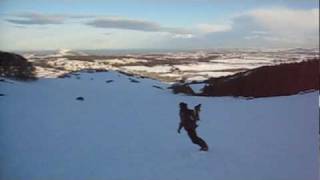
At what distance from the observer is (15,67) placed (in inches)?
150

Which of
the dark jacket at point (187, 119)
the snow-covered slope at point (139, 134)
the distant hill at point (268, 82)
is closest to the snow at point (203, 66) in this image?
the distant hill at point (268, 82)

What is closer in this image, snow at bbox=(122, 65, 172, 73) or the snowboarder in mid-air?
the snowboarder in mid-air

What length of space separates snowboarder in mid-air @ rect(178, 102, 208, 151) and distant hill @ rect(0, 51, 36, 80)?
1.12m

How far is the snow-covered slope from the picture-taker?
12.5 feet

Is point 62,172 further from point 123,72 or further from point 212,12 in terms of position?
point 212,12

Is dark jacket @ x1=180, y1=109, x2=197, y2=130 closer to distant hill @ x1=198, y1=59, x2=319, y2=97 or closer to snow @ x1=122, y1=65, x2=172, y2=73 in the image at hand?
distant hill @ x1=198, y1=59, x2=319, y2=97

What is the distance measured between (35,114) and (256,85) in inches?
66.0

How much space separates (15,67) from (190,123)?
1341 millimetres

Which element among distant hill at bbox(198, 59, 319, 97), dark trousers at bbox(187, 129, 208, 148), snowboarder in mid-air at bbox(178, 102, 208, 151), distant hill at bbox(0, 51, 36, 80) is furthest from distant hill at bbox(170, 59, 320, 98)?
distant hill at bbox(0, 51, 36, 80)

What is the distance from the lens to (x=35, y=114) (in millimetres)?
3820

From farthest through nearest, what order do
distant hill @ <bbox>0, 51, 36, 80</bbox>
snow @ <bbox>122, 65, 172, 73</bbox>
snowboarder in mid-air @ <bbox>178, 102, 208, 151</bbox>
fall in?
snow @ <bbox>122, 65, 172, 73</bbox>
snowboarder in mid-air @ <bbox>178, 102, 208, 151</bbox>
distant hill @ <bbox>0, 51, 36, 80</bbox>

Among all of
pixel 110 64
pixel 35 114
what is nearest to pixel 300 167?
pixel 110 64

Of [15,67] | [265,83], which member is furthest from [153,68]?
[15,67]

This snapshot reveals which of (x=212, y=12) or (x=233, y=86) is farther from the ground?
(x=212, y=12)
